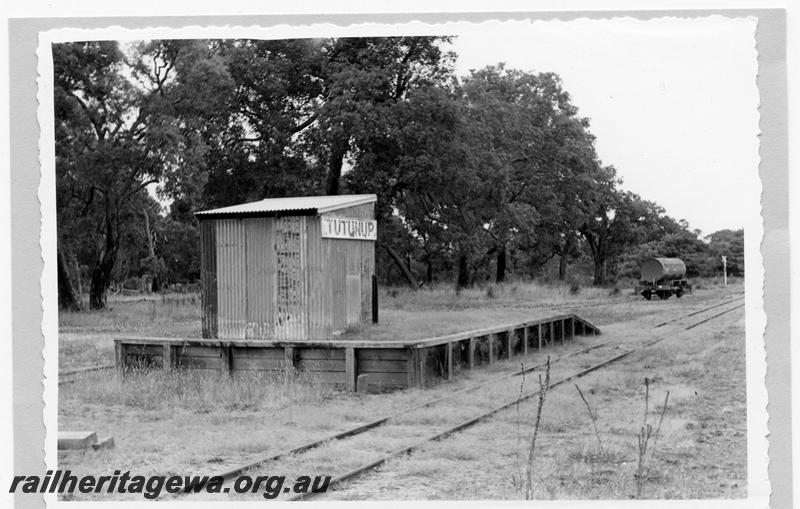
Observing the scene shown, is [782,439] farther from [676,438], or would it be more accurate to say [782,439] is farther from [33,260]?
[33,260]

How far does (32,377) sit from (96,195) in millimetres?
19899

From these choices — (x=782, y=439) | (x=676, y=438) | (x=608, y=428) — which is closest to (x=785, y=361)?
(x=782, y=439)

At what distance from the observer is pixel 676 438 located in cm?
868

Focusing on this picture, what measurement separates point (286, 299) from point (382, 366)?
3116mm

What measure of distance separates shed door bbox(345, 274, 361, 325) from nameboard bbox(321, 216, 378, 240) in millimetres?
798

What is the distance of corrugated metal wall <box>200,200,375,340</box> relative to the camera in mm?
14547

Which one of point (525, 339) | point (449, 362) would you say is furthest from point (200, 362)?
point (525, 339)

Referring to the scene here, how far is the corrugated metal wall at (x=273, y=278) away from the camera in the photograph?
1455 cm

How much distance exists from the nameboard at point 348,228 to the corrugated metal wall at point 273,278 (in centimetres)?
11

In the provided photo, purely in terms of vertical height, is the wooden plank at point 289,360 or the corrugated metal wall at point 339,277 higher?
the corrugated metal wall at point 339,277

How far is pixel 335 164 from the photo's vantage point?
22.8m

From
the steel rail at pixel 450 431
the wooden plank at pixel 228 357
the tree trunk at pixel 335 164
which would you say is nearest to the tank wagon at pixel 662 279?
the tree trunk at pixel 335 164

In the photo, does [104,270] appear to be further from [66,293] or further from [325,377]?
[325,377]

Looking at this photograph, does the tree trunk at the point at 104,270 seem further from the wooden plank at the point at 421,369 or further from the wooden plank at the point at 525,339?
the wooden plank at the point at 421,369
